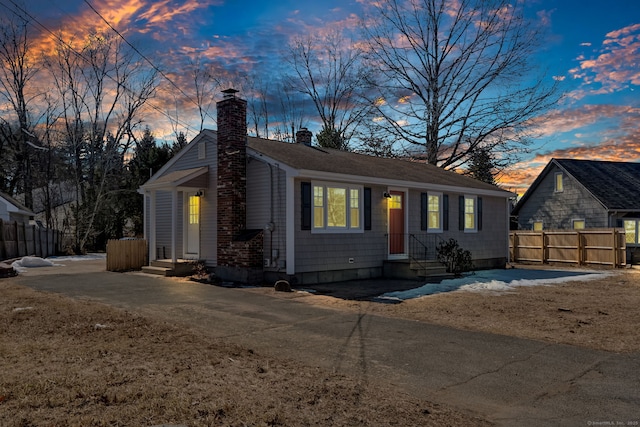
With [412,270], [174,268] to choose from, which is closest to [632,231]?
[412,270]

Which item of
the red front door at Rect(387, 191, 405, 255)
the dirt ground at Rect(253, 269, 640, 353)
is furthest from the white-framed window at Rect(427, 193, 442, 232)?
the dirt ground at Rect(253, 269, 640, 353)

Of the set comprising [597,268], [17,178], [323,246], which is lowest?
[597,268]

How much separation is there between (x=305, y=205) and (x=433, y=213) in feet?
19.8

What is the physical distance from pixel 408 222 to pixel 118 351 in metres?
11.8

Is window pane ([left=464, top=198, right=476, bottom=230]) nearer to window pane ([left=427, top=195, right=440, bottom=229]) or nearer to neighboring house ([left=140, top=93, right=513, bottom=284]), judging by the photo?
neighboring house ([left=140, top=93, right=513, bottom=284])

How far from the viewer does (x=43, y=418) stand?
12.2ft

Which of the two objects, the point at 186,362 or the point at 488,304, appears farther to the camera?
the point at 488,304

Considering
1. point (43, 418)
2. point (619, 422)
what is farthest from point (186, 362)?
point (619, 422)

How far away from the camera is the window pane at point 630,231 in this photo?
24.5m

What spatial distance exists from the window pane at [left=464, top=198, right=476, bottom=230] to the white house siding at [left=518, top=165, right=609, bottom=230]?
33.6ft

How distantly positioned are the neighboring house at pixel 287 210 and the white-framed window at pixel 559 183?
1286 cm

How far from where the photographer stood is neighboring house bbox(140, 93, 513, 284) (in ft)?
43.6

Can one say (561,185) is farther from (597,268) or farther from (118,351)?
(118,351)

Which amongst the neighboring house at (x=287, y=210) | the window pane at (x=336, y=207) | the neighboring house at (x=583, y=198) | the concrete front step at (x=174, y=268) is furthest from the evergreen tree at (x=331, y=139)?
the concrete front step at (x=174, y=268)
